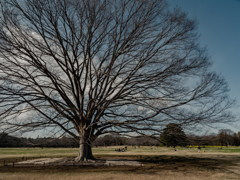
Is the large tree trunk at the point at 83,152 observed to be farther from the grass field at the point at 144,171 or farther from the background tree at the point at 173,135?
the background tree at the point at 173,135

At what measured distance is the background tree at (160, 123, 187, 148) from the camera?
9.97 m

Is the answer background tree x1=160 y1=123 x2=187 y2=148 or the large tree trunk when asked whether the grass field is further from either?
the large tree trunk

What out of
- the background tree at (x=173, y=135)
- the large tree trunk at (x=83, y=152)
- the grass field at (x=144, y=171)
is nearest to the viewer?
the grass field at (x=144, y=171)

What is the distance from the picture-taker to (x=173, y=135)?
34.0ft

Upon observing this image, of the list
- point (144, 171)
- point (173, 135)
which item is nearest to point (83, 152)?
point (144, 171)

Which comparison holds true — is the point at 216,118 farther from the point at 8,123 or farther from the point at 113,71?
the point at 8,123

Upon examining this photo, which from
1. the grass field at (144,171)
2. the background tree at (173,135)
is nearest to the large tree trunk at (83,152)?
the grass field at (144,171)

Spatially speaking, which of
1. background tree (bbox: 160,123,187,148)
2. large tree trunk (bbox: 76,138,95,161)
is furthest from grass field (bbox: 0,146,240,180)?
large tree trunk (bbox: 76,138,95,161)

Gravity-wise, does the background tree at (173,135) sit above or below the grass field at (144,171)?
above

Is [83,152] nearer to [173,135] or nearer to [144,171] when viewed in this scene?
[144,171]

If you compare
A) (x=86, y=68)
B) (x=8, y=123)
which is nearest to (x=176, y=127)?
(x=86, y=68)

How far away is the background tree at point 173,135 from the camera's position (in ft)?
32.7

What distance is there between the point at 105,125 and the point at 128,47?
20.3 ft

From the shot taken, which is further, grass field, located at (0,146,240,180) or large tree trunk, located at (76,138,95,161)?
large tree trunk, located at (76,138,95,161)
